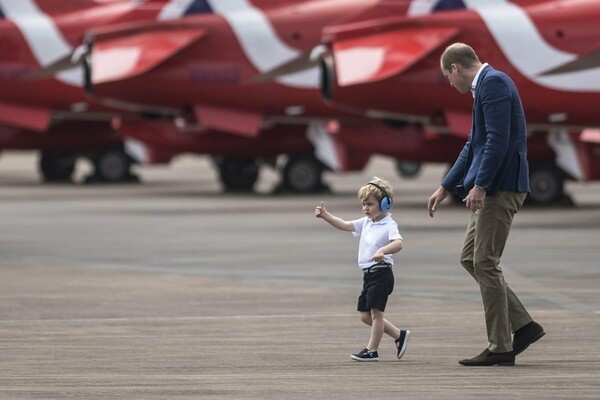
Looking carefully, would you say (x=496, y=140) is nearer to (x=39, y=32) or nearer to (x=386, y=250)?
(x=386, y=250)

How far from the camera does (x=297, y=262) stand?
17156 millimetres

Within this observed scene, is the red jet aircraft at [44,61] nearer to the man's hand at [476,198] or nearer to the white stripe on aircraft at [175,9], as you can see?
the white stripe on aircraft at [175,9]

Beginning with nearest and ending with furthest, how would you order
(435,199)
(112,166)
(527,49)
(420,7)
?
(435,199) < (527,49) < (420,7) < (112,166)

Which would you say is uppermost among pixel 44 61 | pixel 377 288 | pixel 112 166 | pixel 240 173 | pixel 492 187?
pixel 44 61

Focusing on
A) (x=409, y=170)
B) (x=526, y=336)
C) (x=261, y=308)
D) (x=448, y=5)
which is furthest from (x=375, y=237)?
(x=409, y=170)

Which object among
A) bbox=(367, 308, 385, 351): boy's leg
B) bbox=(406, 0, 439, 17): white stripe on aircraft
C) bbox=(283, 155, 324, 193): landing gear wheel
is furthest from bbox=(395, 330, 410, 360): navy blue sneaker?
bbox=(283, 155, 324, 193): landing gear wheel

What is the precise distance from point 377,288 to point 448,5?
16514 mm

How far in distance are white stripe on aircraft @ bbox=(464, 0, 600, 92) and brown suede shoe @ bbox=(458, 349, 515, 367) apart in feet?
51.4

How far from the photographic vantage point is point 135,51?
2989cm

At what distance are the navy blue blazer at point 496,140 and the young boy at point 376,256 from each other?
40 cm

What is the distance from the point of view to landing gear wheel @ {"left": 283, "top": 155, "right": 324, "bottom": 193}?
3183 centimetres

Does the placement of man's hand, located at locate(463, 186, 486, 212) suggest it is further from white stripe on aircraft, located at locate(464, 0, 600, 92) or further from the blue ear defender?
white stripe on aircraft, located at locate(464, 0, 600, 92)

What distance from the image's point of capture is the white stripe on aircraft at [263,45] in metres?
29.8

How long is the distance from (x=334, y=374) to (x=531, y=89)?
16.5 meters
